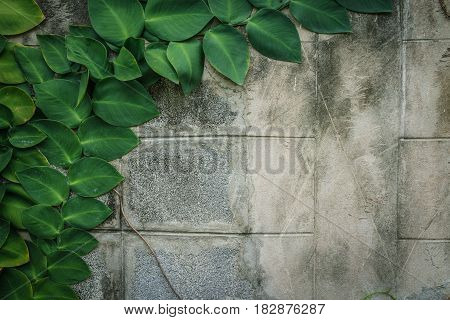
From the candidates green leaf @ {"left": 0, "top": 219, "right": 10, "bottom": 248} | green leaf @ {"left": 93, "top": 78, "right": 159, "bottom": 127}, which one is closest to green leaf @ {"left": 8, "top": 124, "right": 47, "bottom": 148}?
green leaf @ {"left": 93, "top": 78, "right": 159, "bottom": 127}

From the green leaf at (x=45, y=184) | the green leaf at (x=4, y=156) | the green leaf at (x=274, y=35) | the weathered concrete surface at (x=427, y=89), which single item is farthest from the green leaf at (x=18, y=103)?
the weathered concrete surface at (x=427, y=89)

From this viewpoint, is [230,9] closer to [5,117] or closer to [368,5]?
[368,5]

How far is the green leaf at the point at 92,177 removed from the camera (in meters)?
2.55

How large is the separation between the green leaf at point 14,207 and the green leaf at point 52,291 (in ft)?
1.30

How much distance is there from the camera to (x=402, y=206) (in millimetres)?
2479

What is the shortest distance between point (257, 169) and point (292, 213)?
0.35m

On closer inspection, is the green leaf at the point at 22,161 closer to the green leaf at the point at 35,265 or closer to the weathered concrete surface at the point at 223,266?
the green leaf at the point at 35,265

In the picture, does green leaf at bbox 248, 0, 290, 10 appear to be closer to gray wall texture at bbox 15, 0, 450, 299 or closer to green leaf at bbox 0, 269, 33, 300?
gray wall texture at bbox 15, 0, 450, 299

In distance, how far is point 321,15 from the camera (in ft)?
7.92

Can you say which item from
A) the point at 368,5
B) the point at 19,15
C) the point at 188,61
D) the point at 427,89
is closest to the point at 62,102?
the point at 19,15

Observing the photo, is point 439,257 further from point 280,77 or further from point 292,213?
point 280,77

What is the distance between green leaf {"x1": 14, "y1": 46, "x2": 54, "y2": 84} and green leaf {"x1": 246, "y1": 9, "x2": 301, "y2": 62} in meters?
1.27

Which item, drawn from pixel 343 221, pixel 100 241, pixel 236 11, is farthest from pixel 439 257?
pixel 100 241

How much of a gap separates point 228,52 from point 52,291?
188 cm
